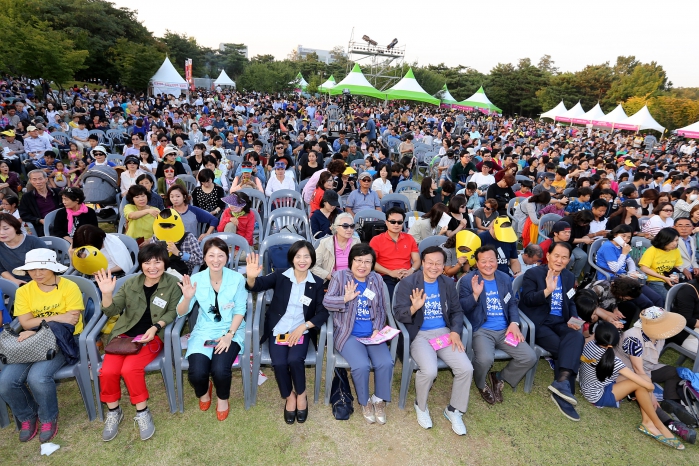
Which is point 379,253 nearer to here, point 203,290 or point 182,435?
point 203,290

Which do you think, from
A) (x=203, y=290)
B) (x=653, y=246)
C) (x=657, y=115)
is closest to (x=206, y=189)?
(x=203, y=290)

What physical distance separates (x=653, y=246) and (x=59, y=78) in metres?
22.6

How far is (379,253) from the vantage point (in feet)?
13.1

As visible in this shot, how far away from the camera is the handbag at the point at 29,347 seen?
2600mm

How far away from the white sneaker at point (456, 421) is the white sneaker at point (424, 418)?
6.6 inches

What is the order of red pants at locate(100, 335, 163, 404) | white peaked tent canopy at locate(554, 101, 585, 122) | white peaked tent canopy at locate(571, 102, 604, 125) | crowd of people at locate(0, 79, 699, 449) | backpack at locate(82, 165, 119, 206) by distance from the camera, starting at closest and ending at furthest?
1. red pants at locate(100, 335, 163, 404)
2. crowd of people at locate(0, 79, 699, 449)
3. backpack at locate(82, 165, 119, 206)
4. white peaked tent canopy at locate(571, 102, 604, 125)
5. white peaked tent canopy at locate(554, 101, 585, 122)

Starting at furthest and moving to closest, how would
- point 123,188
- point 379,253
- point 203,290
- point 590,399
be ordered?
point 123,188 < point 379,253 < point 590,399 < point 203,290

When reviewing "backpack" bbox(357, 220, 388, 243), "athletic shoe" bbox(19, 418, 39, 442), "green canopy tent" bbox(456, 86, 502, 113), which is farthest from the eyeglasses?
"green canopy tent" bbox(456, 86, 502, 113)

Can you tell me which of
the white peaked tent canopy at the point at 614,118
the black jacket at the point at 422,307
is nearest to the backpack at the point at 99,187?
the black jacket at the point at 422,307

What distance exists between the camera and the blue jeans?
2.61 m

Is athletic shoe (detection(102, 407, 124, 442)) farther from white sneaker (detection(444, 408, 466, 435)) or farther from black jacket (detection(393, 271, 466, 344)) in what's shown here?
white sneaker (detection(444, 408, 466, 435))

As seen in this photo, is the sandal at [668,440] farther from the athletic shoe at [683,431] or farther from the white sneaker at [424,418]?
the white sneaker at [424,418]

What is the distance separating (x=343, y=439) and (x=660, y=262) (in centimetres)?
413

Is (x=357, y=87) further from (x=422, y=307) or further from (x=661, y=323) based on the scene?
(x=661, y=323)
